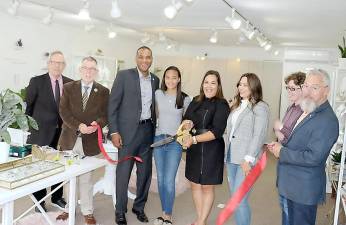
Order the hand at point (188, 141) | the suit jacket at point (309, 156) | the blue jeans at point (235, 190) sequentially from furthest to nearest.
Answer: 1. the hand at point (188, 141)
2. the blue jeans at point (235, 190)
3. the suit jacket at point (309, 156)

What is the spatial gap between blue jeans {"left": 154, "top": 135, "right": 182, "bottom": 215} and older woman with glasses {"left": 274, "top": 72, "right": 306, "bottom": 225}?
97cm

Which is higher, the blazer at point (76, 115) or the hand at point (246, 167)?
the blazer at point (76, 115)

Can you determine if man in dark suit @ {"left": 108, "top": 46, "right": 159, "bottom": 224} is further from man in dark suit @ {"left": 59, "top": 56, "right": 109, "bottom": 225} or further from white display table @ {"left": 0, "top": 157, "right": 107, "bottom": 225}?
white display table @ {"left": 0, "top": 157, "right": 107, "bottom": 225}

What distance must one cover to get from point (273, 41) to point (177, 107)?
524 centimetres

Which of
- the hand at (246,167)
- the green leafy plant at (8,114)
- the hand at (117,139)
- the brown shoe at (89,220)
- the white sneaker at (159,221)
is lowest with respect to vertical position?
the white sneaker at (159,221)

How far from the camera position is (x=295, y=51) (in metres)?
9.04

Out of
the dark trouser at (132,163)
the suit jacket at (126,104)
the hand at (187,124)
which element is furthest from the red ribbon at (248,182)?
the suit jacket at (126,104)

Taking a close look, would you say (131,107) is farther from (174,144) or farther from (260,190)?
(260,190)

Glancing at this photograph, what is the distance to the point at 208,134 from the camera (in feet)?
10.5

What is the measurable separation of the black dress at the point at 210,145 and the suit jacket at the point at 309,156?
2.45ft

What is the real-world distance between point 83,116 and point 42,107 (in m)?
0.53

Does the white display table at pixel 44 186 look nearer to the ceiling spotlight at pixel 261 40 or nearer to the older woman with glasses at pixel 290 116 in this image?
the older woman with glasses at pixel 290 116

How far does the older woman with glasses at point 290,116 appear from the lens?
2801 millimetres

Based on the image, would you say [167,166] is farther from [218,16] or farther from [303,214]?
[218,16]
